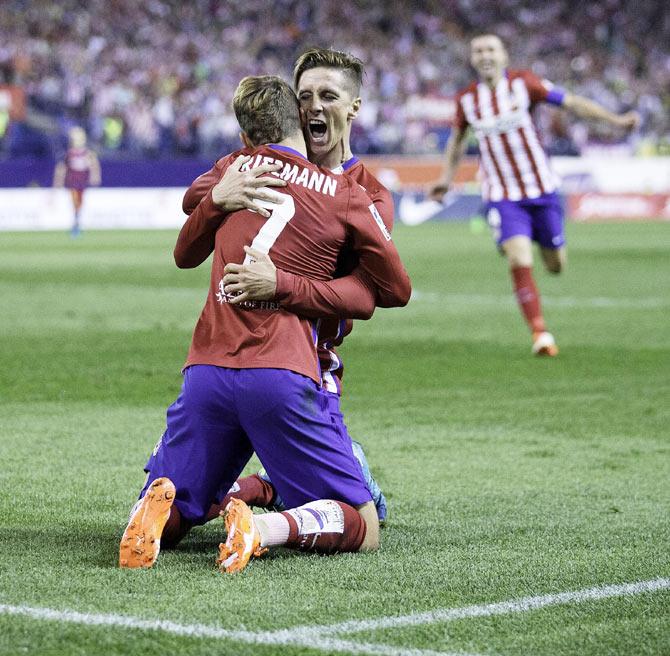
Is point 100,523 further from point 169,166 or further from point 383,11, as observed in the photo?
point 383,11

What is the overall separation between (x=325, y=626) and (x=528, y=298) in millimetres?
7954

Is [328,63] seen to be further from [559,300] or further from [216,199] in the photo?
[559,300]

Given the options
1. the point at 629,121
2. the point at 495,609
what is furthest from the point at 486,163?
the point at 495,609

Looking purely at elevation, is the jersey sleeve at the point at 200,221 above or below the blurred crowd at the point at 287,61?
above

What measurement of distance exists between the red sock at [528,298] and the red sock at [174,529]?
22.5 feet

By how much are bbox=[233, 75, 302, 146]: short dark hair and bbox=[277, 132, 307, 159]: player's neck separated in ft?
0.05

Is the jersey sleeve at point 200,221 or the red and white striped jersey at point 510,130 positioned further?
the red and white striped jersey at point 510,130

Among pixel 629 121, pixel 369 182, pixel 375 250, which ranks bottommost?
pixel 629 121

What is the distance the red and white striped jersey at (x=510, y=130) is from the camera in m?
11.7

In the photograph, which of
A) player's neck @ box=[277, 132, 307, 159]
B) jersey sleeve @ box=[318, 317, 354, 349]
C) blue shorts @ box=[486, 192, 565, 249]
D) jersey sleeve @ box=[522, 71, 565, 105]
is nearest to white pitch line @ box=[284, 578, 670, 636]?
jersey sleeve @ box=[318, 317, 354, 349]

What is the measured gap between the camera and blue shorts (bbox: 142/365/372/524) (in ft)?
14.9

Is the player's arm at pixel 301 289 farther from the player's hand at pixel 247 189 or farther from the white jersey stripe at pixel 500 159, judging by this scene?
the white jersey stripe at pixel 500 159

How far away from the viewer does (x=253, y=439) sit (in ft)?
15.0

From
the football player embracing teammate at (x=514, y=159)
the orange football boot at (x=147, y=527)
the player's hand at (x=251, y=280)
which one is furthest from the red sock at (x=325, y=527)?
the football player embracing teammate at (x=514, y=159)
